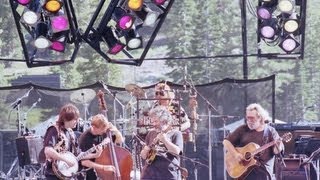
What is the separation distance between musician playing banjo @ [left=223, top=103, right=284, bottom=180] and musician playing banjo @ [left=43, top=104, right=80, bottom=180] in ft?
6.76

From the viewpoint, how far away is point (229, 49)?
24.8 metres

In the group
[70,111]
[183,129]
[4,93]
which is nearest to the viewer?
[70,111]

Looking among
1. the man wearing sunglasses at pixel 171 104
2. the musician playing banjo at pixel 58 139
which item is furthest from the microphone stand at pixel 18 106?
the musician playing banjo at pixel 58 139

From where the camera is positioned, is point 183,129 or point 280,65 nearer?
point 183,129

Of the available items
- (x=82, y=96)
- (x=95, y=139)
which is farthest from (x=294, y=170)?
Result: (x=82, y=96)

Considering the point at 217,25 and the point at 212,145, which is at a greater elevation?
the point at 217,25

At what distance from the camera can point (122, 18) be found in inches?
512

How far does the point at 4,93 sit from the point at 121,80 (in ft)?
33.5

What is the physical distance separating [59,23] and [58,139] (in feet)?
13.9

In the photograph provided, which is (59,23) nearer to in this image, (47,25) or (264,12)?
(47,25)

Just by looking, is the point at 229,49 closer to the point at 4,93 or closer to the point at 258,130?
the point at 4,93

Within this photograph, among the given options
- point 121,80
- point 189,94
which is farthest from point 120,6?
point 121,80

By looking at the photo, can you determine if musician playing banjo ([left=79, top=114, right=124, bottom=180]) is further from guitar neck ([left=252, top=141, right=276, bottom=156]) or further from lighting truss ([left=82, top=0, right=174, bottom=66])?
lighting truss ([left=82, top=0, right=174, bottom=66])

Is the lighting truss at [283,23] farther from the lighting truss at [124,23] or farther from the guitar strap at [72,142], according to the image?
the guitar strap at [72,142]
